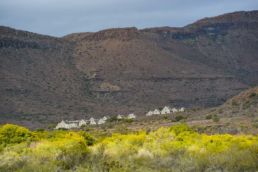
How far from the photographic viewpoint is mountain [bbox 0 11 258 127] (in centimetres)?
10206

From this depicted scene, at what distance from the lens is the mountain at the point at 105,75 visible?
102 meters

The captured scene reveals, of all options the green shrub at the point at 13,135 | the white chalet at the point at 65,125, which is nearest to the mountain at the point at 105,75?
the white chalet at the point at 65,125

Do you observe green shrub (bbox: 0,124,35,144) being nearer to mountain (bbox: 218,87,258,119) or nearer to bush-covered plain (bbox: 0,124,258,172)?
bush-covered plain (bbox: 0,124,258,172)

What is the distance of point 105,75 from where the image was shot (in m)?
126

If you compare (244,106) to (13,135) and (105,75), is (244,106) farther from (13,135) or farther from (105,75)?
(105,75)

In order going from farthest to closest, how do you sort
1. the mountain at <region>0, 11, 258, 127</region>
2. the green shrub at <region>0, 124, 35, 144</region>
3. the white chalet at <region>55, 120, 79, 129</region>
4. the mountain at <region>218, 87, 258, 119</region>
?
the mountain at <region>0, 11, 258, 127</region> < the white chalet at <region>55, 120, 79, 129</region> < the mountain at <region>218, 87, 258, 119</region> < the green shrub at <region>0, 124, 35, 144</region>

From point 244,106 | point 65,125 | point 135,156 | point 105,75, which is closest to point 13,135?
point 135,156

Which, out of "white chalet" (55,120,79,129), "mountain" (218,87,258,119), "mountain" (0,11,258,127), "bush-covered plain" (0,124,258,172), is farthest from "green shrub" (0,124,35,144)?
"mountain" (0,11,258,127)

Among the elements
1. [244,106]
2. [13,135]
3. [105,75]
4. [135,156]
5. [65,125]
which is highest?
[135,156]

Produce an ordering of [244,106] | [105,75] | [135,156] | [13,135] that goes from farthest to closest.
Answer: [105,75]
[244,106]
[13,135]
[135,156]

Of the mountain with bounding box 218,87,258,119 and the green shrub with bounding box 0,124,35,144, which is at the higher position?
the green shrub with bounding box 0,124,35,144

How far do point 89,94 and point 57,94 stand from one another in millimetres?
11183

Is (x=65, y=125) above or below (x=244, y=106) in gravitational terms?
below

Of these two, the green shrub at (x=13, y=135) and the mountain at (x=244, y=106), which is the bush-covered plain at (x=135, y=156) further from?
the mountain at (x=244, y=106)
